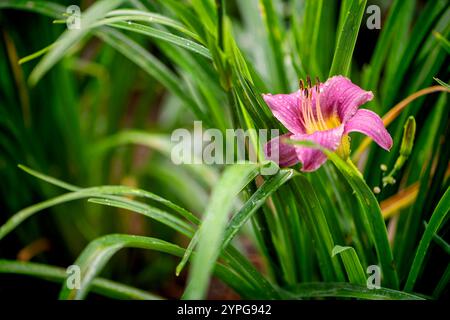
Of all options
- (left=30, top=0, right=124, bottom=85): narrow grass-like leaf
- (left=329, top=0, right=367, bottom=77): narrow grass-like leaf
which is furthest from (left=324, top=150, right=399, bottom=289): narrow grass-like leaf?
(left=30, top=0, right=124, bottom=85): narrow grass-like leaf

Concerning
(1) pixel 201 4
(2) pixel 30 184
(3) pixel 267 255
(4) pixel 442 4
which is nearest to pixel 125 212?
(2) pixel 30 184

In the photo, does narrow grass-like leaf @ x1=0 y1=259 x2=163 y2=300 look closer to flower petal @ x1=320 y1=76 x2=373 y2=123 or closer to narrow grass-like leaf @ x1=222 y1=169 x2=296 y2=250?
narrow grass-like leaf @ x1=222 y1=169 x2=296 y2=250

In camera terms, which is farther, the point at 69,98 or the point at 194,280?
the point at 69,98

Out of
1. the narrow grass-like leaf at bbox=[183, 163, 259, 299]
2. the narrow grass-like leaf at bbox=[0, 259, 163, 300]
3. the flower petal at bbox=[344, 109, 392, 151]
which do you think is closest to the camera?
the narrow grass-like leaf at bbox=[183, 163, 259, 299]

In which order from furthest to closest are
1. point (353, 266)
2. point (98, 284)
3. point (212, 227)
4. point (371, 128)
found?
point (98, 284) → point (353, 266) → point (371, 128) → point (212, 227)

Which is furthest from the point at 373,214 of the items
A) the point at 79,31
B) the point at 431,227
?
the point at 79,31

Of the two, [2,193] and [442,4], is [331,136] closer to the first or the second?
[442,4]

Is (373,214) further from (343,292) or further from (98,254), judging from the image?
(98,254)
